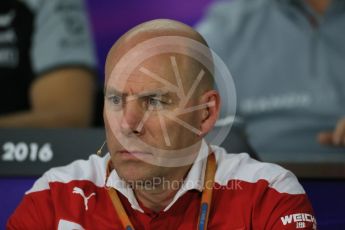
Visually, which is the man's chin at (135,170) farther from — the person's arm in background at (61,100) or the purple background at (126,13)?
the purple background at (126,13)

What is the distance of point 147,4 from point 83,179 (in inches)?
61.1

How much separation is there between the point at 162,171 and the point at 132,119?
0.12 metres

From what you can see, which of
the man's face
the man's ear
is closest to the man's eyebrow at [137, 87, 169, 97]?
the man's face

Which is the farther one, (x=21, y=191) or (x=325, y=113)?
(x=325, y=113)

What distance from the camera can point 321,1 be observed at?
2.91 metres

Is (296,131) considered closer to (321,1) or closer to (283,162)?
(321,1)

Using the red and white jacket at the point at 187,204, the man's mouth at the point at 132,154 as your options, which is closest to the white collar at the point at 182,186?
the red and white jacket at the point at 187,204

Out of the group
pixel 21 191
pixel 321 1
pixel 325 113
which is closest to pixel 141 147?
pixel 21 191

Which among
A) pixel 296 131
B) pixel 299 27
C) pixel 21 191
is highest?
pixel 299 27

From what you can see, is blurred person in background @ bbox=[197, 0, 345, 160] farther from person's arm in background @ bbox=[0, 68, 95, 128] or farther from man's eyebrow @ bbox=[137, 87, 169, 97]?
man's eyebrow @ bbox=[137, 87, 169, 97]

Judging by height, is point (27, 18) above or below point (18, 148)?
above

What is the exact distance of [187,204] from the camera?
148 centimetres

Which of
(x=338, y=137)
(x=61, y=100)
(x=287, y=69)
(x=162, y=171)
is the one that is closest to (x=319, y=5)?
(x=287, y=69)

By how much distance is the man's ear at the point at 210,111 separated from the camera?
4.72ft
